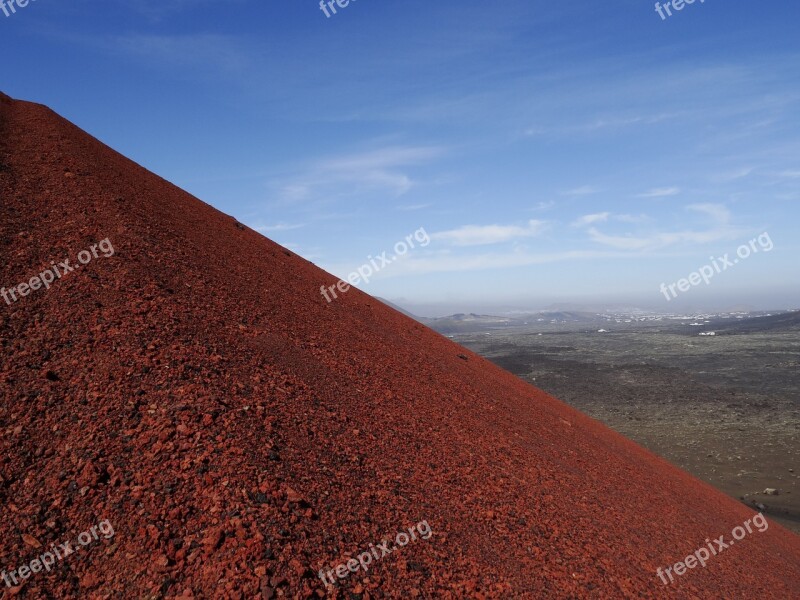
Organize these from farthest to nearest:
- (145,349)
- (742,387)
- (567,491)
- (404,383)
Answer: (742,387) → (404,383) → (567,491) → (145,349)

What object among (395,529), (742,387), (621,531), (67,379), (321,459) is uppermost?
(67,379)

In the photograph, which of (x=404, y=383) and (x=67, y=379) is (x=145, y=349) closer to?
(x=67, y=379)

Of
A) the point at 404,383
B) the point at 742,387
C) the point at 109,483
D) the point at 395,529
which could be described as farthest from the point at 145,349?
the point at 742,387

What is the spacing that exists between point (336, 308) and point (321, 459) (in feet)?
16.2

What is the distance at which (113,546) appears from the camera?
288cm

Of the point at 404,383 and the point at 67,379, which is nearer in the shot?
the point at 67,379
